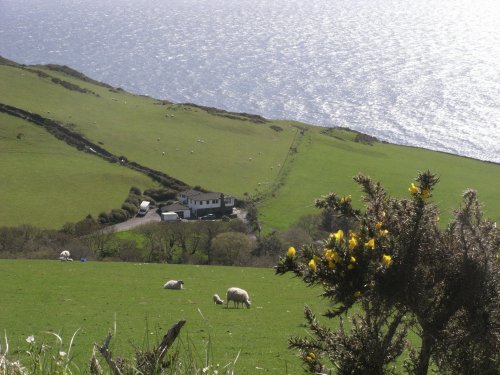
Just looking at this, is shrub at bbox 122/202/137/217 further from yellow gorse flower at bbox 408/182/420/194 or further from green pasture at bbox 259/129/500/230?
yellow gorse flower at bbox 408/182/420/194

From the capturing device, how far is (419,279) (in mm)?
7855

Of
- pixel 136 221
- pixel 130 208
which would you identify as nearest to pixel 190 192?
pixel 130 208

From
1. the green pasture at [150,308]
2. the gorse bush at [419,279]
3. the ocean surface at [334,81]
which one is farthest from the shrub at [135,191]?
the gorse bush at [419,279]

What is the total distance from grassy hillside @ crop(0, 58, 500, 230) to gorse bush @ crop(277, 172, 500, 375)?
5389 cm

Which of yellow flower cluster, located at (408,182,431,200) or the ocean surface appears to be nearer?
yellow flower cluster, located at (408,182,431,200)

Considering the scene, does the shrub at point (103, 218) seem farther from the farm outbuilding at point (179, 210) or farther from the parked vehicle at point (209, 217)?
the parked vehicle at point (209, 217)

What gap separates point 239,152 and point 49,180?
89.5ft

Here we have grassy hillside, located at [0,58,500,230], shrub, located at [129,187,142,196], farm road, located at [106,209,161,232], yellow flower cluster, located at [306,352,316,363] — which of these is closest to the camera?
yellow flower cluster, located at [306,352,316,363]

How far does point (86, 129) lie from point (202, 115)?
2136cm

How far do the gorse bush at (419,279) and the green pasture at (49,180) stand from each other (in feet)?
174

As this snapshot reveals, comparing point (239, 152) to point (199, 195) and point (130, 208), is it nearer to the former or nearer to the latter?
point (199, 195)

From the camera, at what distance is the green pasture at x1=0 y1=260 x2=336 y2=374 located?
18891 millimetres

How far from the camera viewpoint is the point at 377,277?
759 centimetres

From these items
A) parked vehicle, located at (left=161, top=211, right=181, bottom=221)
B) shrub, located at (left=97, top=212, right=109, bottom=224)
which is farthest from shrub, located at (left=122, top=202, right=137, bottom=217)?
parked vehicle, located at (left=161, top=211, right=181, bottom=221)
